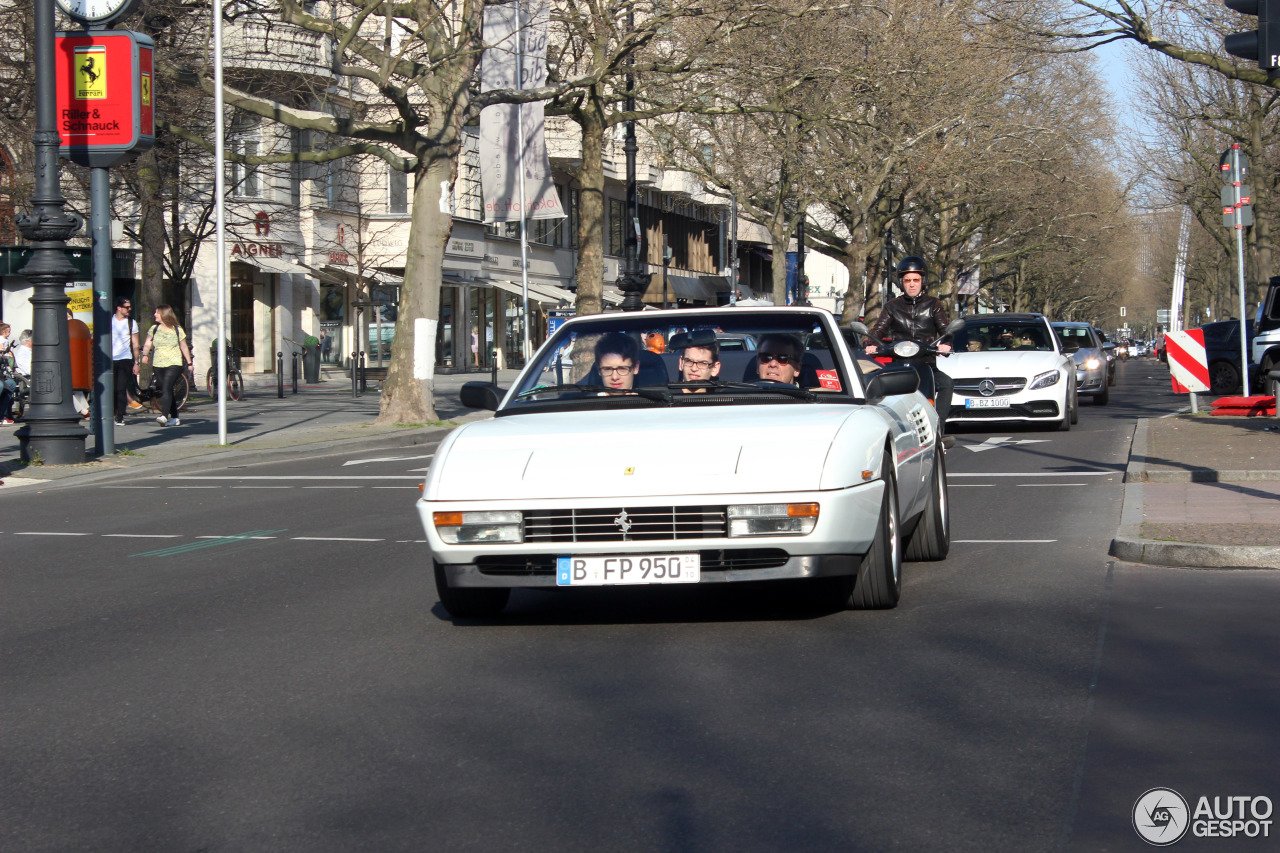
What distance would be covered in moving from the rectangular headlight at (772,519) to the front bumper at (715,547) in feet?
0.07

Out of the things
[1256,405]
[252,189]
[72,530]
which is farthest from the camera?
[252,189]

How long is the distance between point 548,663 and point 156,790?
1961mm

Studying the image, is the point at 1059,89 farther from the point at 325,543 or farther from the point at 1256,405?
the point at 325,543

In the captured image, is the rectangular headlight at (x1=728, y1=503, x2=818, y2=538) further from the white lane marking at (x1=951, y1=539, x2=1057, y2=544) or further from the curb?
the curb

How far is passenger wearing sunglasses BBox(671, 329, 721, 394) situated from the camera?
7.70 m

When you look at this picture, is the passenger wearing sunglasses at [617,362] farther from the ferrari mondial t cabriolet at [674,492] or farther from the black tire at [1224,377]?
the black tire at [1224,377]

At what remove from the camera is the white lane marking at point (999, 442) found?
18453 mm

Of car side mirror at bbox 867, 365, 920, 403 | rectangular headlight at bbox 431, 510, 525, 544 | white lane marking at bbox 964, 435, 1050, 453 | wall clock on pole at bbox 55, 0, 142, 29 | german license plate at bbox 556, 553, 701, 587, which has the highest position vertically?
wall clock on pole at bbox 55, 0, 142, 29

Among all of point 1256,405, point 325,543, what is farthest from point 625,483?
point 1256,405

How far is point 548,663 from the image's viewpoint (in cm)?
625

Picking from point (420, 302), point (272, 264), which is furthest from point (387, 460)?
point (272, 264)

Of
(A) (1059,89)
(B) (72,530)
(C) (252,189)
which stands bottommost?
(B) (72,530)

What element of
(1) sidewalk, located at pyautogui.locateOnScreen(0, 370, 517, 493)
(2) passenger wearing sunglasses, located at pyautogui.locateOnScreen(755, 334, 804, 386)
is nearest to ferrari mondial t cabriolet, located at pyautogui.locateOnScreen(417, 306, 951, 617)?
(2) passenger wearing sunglasses, located at pyautogui.locateOnScreen(755, 334, 804, 386)

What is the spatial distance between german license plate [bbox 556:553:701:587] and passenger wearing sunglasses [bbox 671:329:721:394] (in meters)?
1.49
